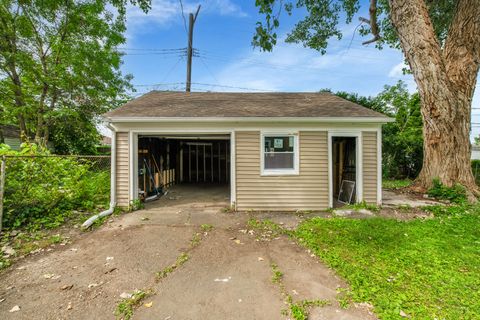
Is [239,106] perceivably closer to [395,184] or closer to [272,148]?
[272,148]

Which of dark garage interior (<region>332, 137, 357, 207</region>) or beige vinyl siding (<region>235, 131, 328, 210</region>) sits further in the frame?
dark garage interior (<region>332, 137, 357, 207</region>)

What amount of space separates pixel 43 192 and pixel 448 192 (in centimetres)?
1148

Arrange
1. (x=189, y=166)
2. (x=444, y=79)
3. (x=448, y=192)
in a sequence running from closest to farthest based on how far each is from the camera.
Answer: (x=444, y=79) < (x=448, y=192) < (x=189, y=166)

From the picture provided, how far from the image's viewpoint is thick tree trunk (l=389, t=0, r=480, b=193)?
7254 millimetres

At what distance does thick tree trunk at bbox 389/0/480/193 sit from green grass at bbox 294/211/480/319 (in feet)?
9.06

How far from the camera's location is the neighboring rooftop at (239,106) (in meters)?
6.46

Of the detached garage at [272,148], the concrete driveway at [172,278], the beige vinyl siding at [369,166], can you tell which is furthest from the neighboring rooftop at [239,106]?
the concrete driveway at [172,278]

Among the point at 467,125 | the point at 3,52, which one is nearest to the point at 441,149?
the point at 467,125

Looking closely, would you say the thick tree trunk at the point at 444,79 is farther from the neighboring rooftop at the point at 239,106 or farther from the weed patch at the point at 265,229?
the weed patch at the point at 265,229

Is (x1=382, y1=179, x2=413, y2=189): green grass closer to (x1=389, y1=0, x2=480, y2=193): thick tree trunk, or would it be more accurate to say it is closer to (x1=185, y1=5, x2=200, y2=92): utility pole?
(x1=389, y1=0, x2=480, y2=193): thick tree trunk

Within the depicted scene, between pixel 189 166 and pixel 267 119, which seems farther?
pixel 189 166

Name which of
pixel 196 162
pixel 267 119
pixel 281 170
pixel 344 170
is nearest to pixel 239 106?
pixel 267 119

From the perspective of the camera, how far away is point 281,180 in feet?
21.5

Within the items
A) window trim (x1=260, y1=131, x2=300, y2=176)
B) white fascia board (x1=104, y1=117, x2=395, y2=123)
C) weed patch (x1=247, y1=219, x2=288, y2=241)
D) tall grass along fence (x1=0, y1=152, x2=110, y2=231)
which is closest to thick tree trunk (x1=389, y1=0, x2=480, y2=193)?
white fascia board (x1=104, y1=117, x2=395, y2=123)
